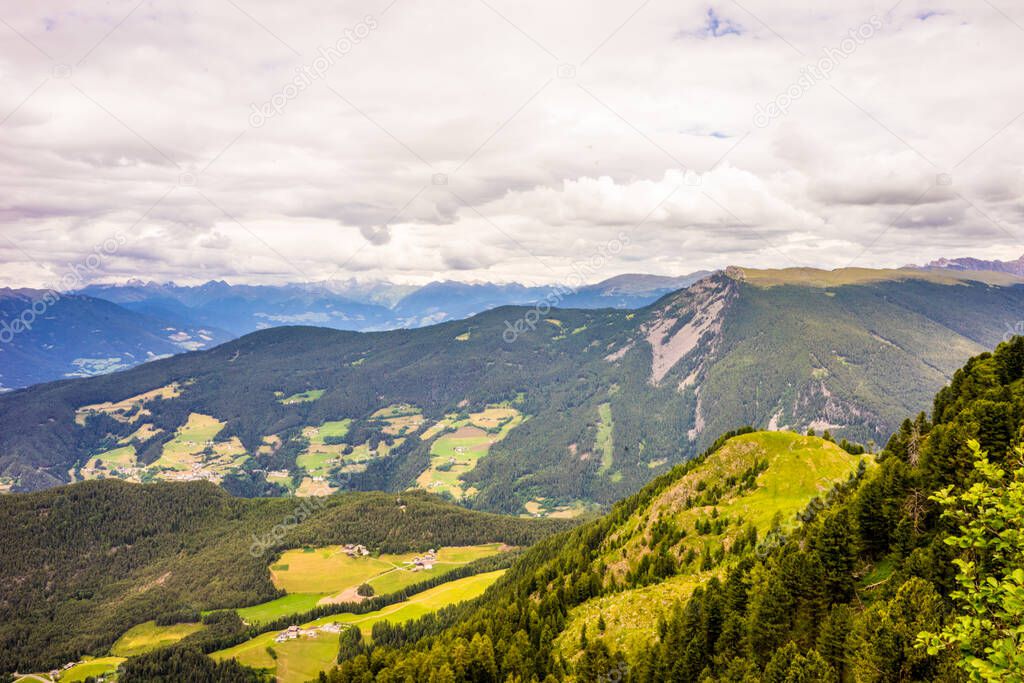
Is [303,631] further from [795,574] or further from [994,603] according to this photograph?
[994,603]

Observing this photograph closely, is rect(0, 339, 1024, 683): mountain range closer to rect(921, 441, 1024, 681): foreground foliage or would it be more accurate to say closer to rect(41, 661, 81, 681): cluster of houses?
rect(921, 441, 1024, 681): foreground foliage

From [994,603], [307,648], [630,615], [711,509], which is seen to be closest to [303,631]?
[307,648]

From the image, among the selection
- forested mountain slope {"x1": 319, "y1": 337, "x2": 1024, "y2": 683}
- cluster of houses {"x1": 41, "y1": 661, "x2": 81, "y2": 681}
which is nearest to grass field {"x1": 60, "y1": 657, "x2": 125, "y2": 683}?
cluster of houses {"x1": 41, "y1": 661, "x2": 81, "y2": 681}

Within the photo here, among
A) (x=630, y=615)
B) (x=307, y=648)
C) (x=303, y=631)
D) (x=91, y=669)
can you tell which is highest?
(x=630, y=615)

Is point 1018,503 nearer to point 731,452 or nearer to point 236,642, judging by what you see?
point 731,452

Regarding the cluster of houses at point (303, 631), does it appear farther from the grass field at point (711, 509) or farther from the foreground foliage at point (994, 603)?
the foreground foliage at point (994, 603)

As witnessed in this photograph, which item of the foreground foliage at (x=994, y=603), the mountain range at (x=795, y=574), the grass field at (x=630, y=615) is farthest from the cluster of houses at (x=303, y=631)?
the foreground foliage at (x=994, y=603)
